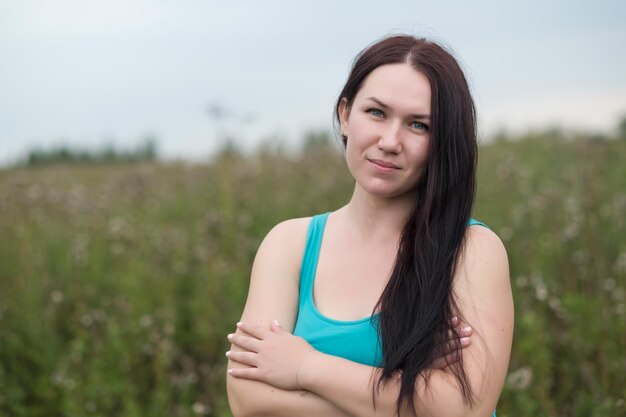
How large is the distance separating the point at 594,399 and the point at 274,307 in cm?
177

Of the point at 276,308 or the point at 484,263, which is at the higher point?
the point at 484,263

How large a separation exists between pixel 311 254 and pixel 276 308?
8.1 inches

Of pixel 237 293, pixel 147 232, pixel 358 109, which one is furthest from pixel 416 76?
pixel 147 232

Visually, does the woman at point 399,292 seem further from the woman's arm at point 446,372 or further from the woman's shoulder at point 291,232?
the woman's shoulder at point 291,232

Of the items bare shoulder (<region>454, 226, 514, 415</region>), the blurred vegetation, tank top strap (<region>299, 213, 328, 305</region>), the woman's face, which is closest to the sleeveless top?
tank top strap (<region>299, 213, 328, 305</region>)

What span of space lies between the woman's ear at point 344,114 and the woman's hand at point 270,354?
0.61 m

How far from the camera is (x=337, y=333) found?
2.26 m

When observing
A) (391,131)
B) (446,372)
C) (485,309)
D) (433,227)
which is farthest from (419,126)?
(446,372)

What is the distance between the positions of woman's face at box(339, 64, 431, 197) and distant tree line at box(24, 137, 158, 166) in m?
8.57

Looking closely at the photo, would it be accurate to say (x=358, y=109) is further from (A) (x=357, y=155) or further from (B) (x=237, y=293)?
(B) (x=237, y=293)

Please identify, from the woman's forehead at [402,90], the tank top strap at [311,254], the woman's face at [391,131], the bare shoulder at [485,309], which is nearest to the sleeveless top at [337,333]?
the tank top strap at [311,254]

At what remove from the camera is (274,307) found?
2.39m

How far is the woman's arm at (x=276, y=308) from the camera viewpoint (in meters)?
2.18

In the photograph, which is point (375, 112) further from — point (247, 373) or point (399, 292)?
point (247, 373)
